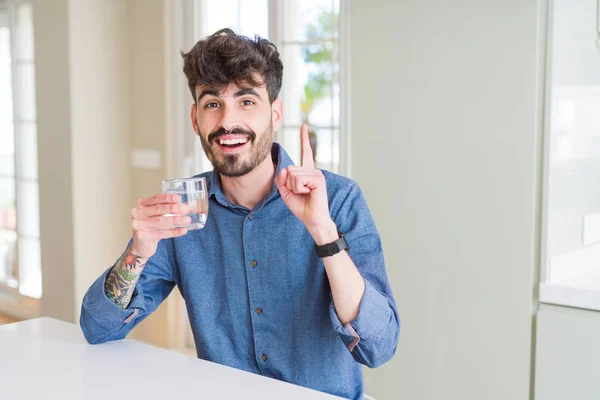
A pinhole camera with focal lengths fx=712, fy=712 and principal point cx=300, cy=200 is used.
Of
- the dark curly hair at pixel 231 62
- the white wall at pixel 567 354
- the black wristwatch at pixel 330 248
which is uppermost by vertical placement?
the dark curly hair at pixel 231 62

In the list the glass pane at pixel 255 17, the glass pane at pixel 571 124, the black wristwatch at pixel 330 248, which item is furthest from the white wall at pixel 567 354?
the glass pane at pixel 255 17

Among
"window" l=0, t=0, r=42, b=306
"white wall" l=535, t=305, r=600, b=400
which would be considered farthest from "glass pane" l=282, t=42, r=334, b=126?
"window" l=0, t=0, r=42, b=306

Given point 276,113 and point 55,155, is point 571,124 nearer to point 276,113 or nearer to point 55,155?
point 276,113

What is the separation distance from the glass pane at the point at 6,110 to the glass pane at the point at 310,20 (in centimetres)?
240

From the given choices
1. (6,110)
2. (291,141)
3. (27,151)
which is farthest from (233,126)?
(6,110)

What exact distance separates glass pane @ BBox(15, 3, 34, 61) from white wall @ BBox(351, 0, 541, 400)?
2.70m

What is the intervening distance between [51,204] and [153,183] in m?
0.58

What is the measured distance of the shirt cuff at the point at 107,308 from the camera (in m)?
1.61

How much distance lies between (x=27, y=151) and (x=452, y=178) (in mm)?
3173

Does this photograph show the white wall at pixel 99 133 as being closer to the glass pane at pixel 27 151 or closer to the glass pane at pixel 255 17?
the glass pane at pixel 255 17

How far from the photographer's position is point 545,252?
2342 millimetres

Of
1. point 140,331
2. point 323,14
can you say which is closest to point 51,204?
point 140,331

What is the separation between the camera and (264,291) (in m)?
1.71

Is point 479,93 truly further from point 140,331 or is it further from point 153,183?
point 140,331
